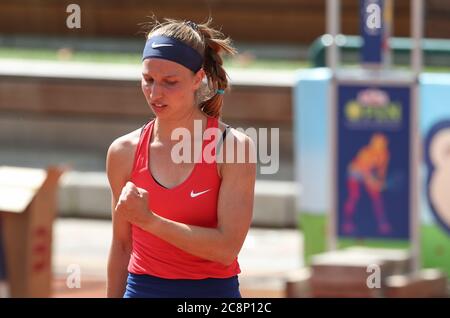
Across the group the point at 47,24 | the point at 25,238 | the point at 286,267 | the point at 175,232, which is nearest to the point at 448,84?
the point at 286,267

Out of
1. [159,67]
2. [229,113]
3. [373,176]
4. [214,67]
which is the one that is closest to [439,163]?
[373,176]

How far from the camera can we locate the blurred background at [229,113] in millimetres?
8523

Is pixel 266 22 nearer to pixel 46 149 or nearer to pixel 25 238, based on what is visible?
pixel 46 149

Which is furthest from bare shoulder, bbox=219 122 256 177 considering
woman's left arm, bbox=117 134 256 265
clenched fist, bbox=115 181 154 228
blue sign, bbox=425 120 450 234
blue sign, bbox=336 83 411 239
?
blue sign, bbox=425 120 450 234

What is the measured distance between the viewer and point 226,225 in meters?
3.55

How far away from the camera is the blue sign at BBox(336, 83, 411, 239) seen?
8.58m

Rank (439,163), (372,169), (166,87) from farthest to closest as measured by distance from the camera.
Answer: (439,163) → (372,169) → (166,87)

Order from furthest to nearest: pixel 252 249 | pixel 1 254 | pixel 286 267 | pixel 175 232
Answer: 1. pixel 252 249
2. pixel 286 267
3. pixel 1 254
4. pixel 175 232

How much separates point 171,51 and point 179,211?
0.41 meters

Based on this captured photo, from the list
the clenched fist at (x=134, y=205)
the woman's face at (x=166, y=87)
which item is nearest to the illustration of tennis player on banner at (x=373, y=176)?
the woman's face at (x=166, y=87)

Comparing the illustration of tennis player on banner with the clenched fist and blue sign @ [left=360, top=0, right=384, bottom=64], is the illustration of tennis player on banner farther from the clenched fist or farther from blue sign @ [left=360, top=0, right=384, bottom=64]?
the clenched fist

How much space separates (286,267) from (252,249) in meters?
0.69

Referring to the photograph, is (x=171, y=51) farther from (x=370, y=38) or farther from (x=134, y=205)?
(x=370, y=38)

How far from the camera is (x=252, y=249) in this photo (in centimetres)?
1027
